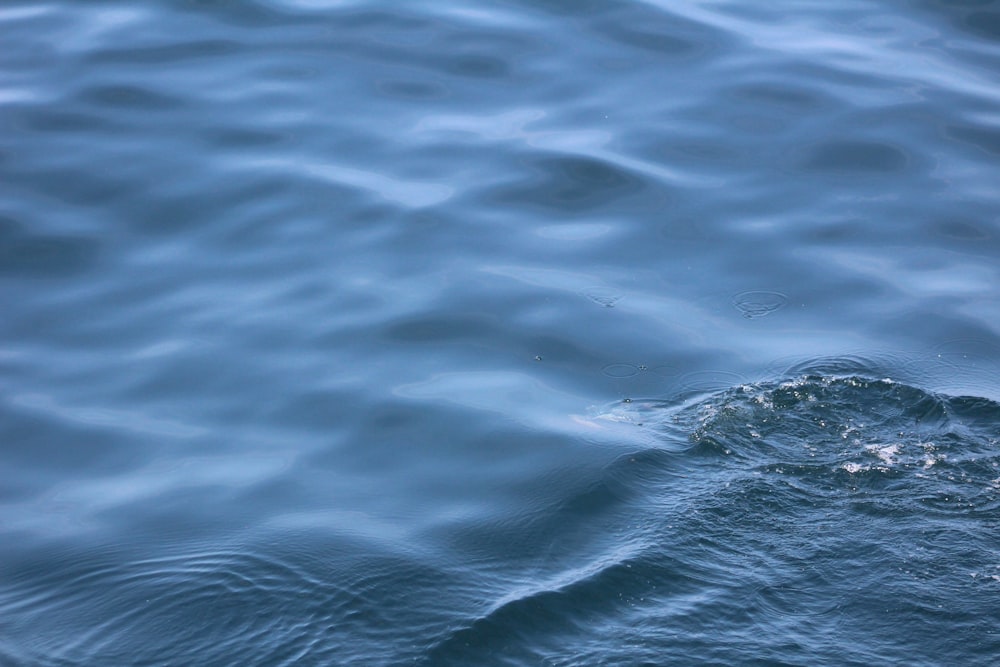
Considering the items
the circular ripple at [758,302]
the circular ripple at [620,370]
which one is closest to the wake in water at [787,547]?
the circular ripple at [620,370]

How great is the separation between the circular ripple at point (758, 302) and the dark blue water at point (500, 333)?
0.17ft

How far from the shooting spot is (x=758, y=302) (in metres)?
8.17

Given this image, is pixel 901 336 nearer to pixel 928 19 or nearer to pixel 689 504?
pixel 689 504

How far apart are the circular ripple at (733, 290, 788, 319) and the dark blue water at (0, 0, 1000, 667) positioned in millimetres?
52

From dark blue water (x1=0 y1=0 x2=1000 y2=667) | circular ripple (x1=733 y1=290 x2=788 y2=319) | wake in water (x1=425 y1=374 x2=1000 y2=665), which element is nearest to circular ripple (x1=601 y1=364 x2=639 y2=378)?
dark blue water (x1=0 y1=0 x2=1000 y2=667)

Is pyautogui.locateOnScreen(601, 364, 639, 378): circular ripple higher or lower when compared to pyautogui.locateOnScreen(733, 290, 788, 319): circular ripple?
lower

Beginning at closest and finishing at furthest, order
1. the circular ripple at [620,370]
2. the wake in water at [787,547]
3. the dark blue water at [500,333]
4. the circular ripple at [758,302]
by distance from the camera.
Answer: the wake in water at [787,547] < the dark blue water at [500,333] < the circular ripple at [620,370] < the circular ripple at [758,302]

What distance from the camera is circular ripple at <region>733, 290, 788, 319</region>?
A: 8.05 metres

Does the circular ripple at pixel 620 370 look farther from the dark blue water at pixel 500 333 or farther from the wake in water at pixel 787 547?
the wake in water at pixel 787 547

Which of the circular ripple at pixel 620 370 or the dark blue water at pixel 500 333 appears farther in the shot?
the circular ripple at pixel 620 370

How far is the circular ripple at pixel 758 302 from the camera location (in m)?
8.05

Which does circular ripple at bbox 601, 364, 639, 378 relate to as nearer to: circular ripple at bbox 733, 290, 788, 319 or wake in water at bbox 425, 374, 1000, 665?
wake in water at bbox 425, 374, 1000, 665

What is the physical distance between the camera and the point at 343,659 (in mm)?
5398

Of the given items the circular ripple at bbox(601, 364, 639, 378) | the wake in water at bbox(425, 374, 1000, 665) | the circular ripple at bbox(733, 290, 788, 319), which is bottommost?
the wake in water at bbox(425, 374, 1000, 665)
